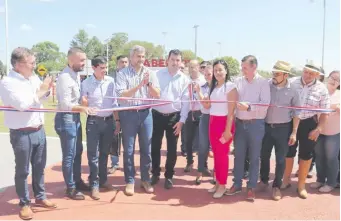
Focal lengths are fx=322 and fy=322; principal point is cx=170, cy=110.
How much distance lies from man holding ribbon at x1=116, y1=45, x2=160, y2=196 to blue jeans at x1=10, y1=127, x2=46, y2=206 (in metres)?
1.16

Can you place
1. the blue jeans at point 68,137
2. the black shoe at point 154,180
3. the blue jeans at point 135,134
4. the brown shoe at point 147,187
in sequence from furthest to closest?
the black shoe at point 154,180 < the brown shoe at point 147,187 < the blue jeans at point 135,134 < the blue jeans at point 68,137

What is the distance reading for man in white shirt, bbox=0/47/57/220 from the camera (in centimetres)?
370

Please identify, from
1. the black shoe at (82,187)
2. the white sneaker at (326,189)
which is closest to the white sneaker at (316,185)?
the white sneaker at (326,189)

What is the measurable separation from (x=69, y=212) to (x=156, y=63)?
3567cm

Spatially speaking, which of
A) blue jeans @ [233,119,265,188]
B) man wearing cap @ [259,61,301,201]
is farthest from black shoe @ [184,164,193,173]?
man wearing cap @ [259,61,301,201]

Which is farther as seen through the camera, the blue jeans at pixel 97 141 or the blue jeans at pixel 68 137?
the blue jeans at pixel 97 141

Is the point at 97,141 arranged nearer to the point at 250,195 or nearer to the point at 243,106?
the point at 243,106

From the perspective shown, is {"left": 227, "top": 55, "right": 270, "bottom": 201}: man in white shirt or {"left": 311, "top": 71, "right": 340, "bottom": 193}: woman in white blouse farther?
{"left": 311, "top": 71, "right": 340, "bottom": 193}: woman in white blouse

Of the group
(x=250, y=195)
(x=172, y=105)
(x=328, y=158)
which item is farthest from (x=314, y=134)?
(x=172, y=105)

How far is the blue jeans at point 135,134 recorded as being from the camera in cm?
466

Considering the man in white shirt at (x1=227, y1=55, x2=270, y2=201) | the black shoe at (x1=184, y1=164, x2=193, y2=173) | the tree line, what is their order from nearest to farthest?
1. the man in white shirt at (x1=227, y1=55, x2=270, y2=201)
2. the black shoe at (x1=184, y1=164, x2=193, y2=173)
3. the tree line

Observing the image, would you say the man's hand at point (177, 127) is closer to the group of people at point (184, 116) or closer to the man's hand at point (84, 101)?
the group of people at point (184, 116)

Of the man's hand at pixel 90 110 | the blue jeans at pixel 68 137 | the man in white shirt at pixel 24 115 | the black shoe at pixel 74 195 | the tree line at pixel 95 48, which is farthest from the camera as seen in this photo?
the tree line at pixel 95 48

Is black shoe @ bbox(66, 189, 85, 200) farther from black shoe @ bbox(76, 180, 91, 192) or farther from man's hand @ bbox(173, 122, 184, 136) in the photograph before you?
man's hand @ bbox(173, 122, 184, 136)
